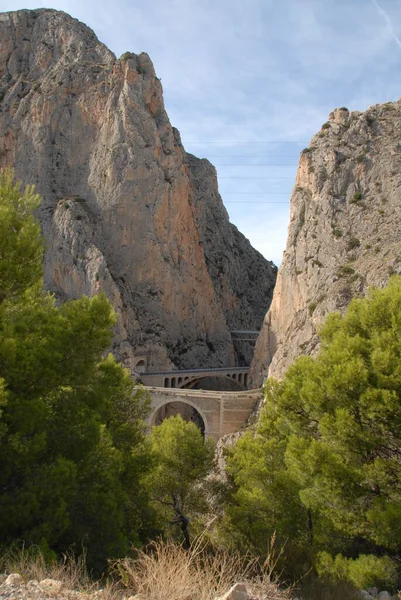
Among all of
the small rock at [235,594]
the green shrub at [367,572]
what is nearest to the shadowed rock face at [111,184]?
the green shrub at [367,572]

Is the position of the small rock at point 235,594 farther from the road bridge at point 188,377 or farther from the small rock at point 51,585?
the road bridge at point 188,377

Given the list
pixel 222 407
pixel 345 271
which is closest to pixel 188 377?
pixel 222 407

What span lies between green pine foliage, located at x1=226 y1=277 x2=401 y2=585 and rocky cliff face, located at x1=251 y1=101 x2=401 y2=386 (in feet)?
52.6

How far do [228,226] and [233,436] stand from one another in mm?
45440

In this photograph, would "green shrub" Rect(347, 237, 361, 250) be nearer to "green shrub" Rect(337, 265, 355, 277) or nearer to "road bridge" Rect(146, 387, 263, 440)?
"green shrub" Rect(337, 265, 355, 277)

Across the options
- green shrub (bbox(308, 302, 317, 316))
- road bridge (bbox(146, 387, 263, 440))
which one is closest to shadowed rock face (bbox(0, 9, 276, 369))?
road bridge (bbox(146, 387, 263, 440))

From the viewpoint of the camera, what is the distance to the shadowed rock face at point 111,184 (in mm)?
46406

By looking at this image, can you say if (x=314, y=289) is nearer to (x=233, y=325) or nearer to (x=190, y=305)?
(x=190, y=305)

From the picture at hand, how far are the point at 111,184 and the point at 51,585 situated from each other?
47561mm

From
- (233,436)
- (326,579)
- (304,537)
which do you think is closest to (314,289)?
(233,436)

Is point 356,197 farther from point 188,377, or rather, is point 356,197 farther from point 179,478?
point 179,478

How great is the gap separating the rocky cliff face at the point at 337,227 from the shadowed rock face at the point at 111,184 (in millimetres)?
13474

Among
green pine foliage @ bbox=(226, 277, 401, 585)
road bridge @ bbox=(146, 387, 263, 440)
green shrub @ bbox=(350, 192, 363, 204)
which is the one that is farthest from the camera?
green shrub @ bbox=(350, 192, 363, 204)

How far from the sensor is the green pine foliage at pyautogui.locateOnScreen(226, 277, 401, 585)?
8.30m
